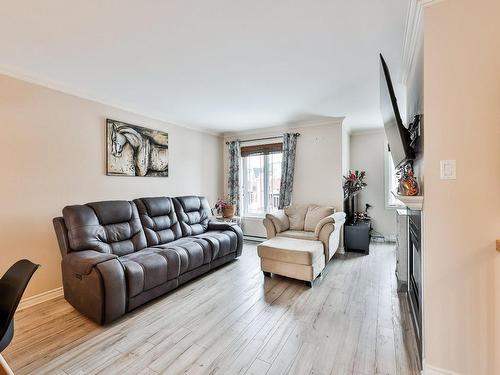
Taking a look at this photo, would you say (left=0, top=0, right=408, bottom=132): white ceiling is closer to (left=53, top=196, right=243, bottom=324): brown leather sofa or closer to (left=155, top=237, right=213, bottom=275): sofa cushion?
(left=53, top=196, right=243, bottom=324): brown leather sofa

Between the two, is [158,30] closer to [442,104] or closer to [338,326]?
[442,104]

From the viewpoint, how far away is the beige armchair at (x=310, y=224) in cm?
334

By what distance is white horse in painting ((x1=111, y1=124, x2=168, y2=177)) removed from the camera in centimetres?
335

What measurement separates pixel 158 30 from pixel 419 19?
1921mm

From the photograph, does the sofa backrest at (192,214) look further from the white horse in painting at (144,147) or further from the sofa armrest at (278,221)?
the sofa armrest at (278,221)

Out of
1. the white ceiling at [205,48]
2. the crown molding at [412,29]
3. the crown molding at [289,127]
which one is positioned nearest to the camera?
the crown molding at [412,29]

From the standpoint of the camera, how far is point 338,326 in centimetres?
209

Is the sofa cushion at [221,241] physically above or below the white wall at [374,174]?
below

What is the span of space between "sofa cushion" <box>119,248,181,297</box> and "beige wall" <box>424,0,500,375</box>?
237 centimetres

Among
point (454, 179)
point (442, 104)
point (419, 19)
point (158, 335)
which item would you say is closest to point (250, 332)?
point (158, 335)

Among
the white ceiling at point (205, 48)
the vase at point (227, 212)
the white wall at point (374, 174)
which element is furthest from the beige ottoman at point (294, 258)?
the white wall at point (374, 174)

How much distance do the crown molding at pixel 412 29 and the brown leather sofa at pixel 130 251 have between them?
→ 307cm

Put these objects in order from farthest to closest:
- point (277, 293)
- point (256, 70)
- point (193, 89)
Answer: point (193, 89) < point (277, 293) < point (256, 70)

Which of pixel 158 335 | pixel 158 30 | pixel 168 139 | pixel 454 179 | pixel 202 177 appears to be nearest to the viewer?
pixel 454 179
